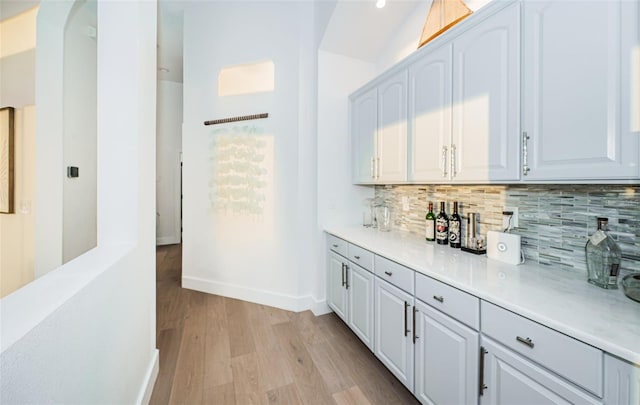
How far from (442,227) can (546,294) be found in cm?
91

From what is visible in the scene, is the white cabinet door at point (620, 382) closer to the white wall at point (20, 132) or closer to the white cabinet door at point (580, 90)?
the white cabinet door at point (580, 90)

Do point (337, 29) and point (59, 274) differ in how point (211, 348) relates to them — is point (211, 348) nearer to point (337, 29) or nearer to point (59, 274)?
point (59, 274)

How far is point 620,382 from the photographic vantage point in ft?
2.42

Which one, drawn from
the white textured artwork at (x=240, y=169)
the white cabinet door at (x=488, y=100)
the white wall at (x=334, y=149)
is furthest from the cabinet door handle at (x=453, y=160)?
the white textured artwork at (x=240, y=169)

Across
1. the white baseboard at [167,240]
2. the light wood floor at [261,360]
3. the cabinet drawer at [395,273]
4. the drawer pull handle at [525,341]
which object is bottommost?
the light wood floor at [261,360]

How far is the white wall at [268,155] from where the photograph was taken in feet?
9.10

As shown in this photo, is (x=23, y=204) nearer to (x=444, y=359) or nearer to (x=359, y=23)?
(x=359, y=23)

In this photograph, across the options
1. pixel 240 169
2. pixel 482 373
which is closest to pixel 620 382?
pixel 482 373

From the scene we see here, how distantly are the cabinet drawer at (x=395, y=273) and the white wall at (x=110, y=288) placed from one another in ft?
4.76

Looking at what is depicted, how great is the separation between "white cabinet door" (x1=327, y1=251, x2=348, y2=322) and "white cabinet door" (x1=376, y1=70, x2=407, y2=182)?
841mm

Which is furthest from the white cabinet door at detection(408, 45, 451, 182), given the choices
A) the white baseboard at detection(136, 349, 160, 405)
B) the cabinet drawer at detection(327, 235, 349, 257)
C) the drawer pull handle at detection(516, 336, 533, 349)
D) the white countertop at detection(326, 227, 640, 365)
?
the white baseboard at detection(136, 349, 160, 405)

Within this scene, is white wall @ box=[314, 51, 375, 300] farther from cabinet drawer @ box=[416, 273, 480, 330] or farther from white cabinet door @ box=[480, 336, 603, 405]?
white cabinet door @ box=[480, 336, 603, 405]

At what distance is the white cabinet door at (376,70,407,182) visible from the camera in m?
2.04

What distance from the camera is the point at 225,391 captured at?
1689 mm
